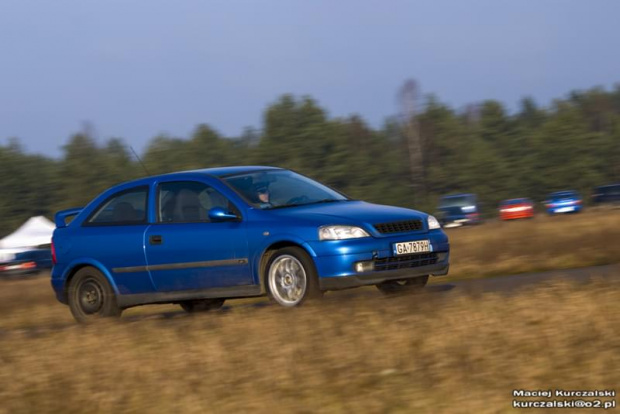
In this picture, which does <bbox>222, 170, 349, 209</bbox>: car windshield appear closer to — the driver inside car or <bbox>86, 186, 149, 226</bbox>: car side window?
the driver inside car

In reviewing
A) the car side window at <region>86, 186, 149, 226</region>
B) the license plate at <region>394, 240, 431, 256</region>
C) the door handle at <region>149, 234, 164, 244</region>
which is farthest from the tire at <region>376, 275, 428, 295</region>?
the car side window at <region>86, 186, 149, 226</region>

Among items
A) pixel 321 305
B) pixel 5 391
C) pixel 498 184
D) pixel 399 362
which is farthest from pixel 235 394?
pixel 498 184

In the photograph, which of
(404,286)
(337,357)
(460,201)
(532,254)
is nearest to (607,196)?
(460,201)

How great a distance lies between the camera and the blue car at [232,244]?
902cm

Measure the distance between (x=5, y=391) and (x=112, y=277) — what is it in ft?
12.0

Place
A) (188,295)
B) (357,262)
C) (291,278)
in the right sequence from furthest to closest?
1. (188,295)
2. (291,278)
3. (357,262)

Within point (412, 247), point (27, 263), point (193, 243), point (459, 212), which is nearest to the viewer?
point (412, 247)

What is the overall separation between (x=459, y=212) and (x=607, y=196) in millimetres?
8372

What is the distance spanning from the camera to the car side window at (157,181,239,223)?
9.85m

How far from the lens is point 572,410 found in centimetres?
510

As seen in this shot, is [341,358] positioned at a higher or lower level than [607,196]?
lower

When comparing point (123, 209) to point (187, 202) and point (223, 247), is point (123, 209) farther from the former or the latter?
point (223, 247)

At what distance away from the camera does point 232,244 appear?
9469 mm

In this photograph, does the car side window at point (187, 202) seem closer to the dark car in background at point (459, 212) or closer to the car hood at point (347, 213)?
the car hood at point (347, 213)
